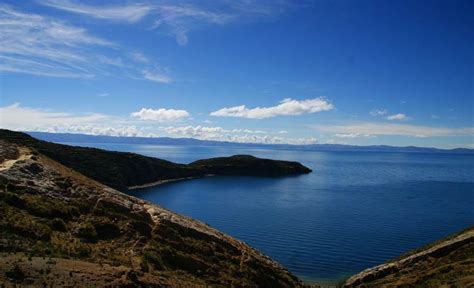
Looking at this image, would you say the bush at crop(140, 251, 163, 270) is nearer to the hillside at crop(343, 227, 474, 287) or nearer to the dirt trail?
the dirt trail

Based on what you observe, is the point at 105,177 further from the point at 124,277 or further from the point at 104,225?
the point at 124,277

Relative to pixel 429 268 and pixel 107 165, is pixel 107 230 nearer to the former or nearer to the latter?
pixel 429 268

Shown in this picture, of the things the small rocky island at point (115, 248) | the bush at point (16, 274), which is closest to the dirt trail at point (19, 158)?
the small rocky island at point (115, 248)

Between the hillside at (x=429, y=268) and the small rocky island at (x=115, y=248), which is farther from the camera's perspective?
the hillside at (x=429, y=268)

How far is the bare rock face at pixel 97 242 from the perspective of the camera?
24.9 metres

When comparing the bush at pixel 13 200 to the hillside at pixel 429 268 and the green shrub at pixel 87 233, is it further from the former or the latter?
the hillside at pixel 429 268

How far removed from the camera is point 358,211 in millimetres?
110938

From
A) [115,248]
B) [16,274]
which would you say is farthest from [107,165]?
[16,274]

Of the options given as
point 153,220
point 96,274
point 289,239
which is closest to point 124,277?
point 96,274

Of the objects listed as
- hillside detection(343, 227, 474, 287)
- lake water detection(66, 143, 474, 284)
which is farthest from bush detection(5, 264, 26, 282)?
lake water detection(66, 143, 474, 284)

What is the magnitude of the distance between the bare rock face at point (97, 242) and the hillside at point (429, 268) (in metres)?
10.6

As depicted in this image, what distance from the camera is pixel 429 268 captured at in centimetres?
4438

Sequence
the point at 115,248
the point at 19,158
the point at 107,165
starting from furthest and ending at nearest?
the point at 107,165, the point at 19,158, the point at 115,248

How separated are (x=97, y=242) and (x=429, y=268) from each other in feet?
114
